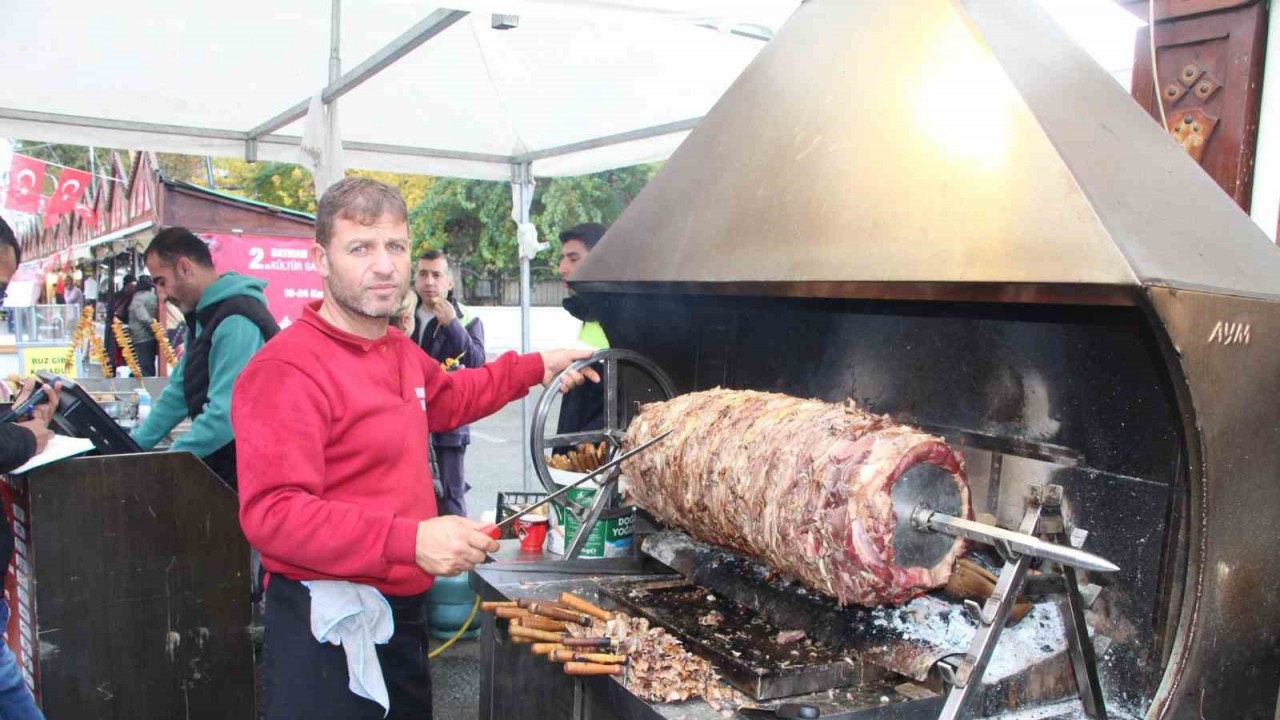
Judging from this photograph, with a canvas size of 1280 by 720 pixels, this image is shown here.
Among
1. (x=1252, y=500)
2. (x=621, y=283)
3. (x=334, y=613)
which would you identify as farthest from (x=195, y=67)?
(x=1252, y=500)

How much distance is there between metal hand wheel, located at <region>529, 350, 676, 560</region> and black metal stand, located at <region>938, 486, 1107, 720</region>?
126cm

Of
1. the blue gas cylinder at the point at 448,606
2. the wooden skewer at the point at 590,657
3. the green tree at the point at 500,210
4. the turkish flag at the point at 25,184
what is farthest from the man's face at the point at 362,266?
the green tree at the point at 500,210

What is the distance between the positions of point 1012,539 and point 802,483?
47 centimetres

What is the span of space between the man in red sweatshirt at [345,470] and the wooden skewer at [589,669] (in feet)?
1.08

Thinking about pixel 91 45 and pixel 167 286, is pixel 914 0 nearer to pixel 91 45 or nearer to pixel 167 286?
pixel 167 286

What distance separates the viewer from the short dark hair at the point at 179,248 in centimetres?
414

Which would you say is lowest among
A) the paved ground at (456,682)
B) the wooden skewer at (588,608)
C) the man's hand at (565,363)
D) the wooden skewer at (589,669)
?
the paved ground at (456,682)

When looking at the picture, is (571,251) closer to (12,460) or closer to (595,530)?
(595,530)

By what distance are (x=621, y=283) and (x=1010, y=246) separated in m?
1.40

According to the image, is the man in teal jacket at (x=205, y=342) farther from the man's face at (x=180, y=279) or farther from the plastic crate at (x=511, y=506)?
the plastic crate at (x=511, y=506)

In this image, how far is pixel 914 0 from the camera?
2223 millimetres

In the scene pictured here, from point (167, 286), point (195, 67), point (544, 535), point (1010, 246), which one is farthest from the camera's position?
point (195, 67)

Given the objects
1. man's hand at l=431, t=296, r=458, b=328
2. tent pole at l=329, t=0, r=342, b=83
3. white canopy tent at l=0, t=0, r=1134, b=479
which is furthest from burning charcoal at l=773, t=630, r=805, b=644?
man's hand at l=431, t=296, r=458, b=328

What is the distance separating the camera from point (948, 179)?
184 cm
